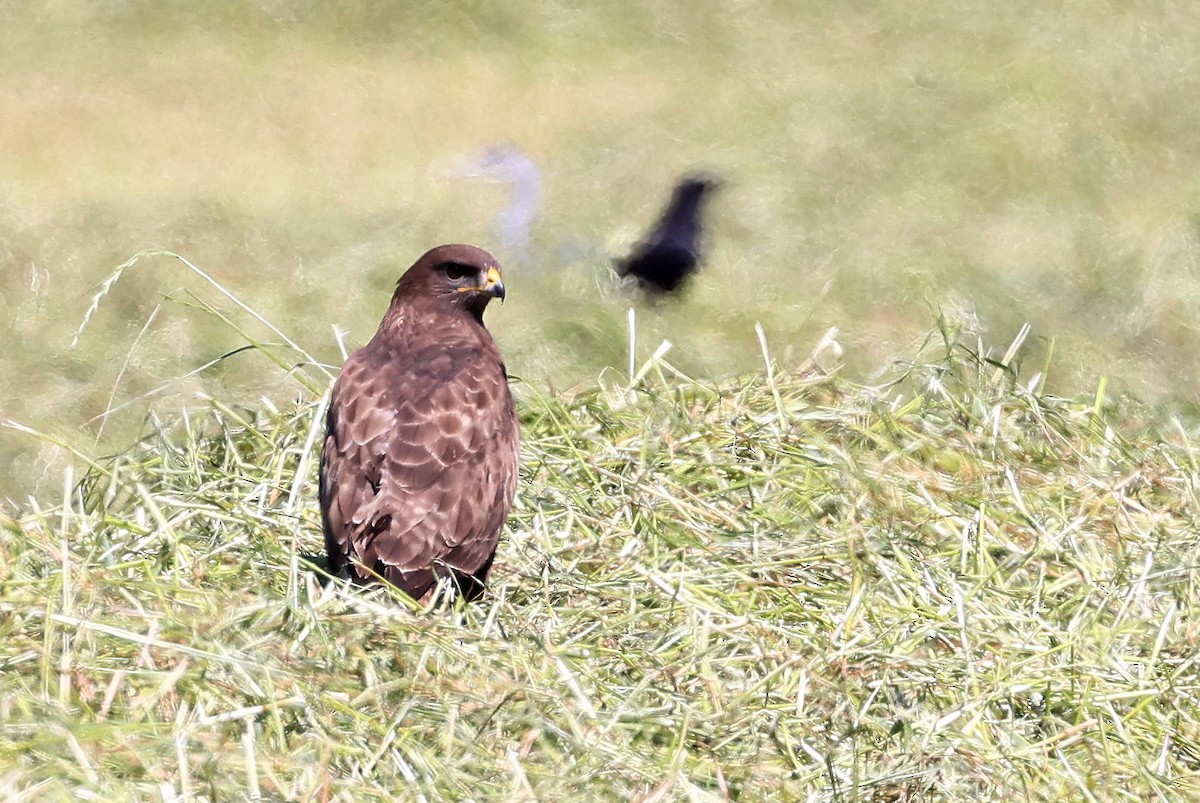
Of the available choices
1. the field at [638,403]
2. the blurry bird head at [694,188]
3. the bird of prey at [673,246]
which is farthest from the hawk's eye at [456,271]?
the blurry bird head at [694,188]

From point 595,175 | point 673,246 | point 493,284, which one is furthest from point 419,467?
point 595,175

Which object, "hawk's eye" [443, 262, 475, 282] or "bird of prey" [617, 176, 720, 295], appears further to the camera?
"bird of prey" [617, 176, 720, 295]

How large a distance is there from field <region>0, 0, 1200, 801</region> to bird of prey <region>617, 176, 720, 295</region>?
17 centimetres

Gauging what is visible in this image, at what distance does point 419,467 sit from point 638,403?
161 centimetres

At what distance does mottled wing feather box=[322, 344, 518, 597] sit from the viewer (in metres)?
5.38

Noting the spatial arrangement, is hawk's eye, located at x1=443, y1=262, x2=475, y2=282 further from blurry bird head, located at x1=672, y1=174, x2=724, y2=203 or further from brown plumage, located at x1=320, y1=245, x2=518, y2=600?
blurry bird head, located at x1=672, y1=174, x2=724, y2=203

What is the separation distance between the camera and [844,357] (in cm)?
927

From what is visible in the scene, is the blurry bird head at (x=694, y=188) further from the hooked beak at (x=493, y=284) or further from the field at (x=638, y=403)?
the hooked beak at (x=493, y=284)

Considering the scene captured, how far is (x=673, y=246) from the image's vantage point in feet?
33.8

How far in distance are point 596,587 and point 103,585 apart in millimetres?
1679

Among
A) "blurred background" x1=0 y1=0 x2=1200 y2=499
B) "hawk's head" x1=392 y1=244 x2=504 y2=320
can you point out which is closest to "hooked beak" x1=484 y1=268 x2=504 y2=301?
"hawk's head" x1=392 y1=244 x2=504 y2=320

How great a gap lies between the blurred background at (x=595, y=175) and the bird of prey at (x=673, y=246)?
13cm

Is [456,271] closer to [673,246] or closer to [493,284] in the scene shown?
[493,284]

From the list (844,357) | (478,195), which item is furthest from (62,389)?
(844,357)
